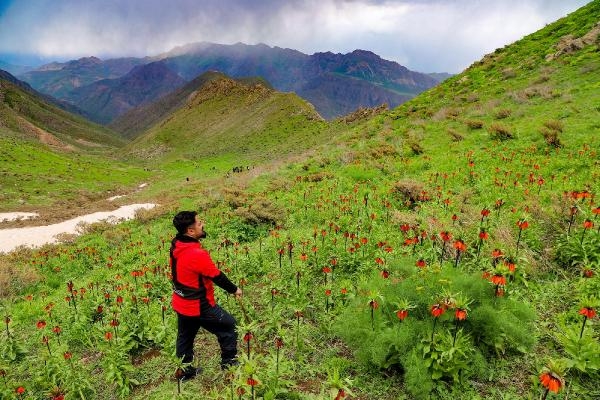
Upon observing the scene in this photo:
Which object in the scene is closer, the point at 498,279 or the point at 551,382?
the point at 551,382

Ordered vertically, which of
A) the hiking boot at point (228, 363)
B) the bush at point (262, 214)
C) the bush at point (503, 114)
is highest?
the bush at point (503, 114)

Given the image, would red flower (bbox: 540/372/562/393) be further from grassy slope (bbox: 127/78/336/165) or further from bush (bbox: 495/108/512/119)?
grassy slope (bbox: 127/78/336/165)

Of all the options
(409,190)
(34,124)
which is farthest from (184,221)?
(34,124)

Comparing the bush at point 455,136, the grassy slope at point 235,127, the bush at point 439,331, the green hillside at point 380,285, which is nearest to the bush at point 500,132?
the green hillside at point 380,285

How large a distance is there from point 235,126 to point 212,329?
111 meters

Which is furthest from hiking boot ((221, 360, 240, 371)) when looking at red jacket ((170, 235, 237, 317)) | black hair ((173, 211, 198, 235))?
black hair ((173, 211, 198, 235))

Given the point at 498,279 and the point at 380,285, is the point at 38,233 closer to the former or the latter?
the point at 380,285

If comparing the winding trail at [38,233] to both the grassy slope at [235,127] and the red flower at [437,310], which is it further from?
the grassy slope at [235,127]

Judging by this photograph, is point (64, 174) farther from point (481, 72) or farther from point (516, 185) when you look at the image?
point (516, 185)

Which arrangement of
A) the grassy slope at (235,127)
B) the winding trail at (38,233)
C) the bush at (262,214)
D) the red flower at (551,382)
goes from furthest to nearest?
the grassy slope at (235,127)
the winding trail at (38,233)
the bush at (262,214)
the red flower at (551,382)

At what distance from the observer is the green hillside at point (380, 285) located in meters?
5.41

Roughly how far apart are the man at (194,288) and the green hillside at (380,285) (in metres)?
0.44

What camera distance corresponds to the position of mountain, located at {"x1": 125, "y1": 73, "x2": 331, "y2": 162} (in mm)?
85988

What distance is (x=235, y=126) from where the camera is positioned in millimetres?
113438
